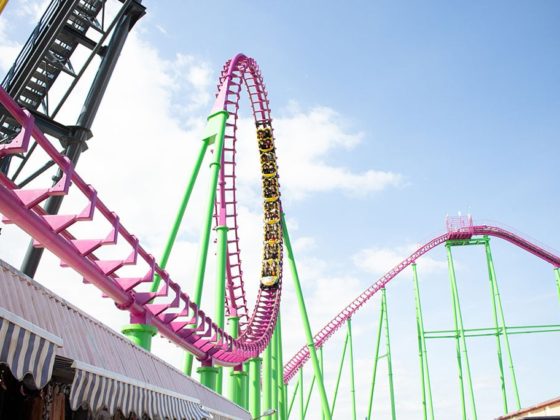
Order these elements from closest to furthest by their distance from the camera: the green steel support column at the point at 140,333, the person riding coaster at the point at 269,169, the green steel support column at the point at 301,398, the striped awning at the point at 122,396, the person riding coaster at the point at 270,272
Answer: the striped awning at the point at 122,396
the green steel support column at the point at 140,333
the person riding coaster at the point at 270,272
the person riding coaster at the point at 269,169
the green steel support column at the point at 301,398

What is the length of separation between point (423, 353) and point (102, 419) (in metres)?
15.9

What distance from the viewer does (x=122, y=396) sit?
2.98 metres

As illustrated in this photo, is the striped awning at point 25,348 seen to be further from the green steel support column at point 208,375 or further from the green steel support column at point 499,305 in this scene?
the green steel support column at point 499,305

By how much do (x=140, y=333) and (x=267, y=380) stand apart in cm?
815

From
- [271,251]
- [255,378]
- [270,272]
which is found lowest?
[255,378]

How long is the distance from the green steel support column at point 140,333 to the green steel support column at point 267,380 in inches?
307

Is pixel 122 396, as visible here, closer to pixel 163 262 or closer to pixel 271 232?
pixel 163 262

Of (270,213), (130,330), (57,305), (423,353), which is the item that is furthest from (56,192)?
(423,353)

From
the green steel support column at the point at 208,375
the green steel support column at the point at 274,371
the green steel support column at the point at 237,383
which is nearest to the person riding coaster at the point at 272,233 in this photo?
the green steel support column at the point at 274,371

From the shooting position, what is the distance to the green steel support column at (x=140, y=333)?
665 centimetres

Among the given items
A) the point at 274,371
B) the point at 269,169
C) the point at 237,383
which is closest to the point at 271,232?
the point at 269,169

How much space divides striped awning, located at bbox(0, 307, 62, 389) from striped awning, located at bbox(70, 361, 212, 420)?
294mm

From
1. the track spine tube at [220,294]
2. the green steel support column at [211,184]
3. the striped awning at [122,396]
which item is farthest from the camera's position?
the track spine tube at [220,294]

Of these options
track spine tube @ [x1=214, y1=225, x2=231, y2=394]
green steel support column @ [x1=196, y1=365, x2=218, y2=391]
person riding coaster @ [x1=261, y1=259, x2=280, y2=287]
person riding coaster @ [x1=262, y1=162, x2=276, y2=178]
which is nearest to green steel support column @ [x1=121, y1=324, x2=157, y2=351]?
green steel support column @ [x1=196, y1=365, x2=218, y2=391]
